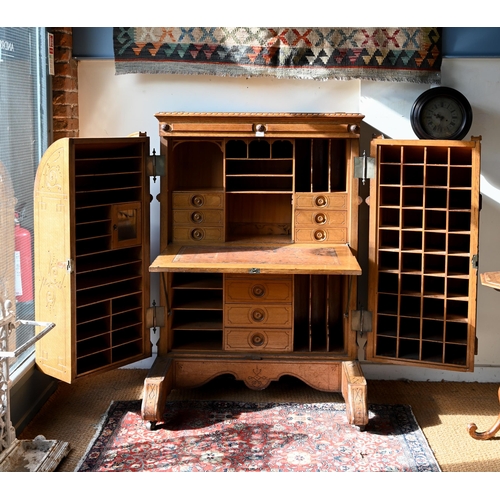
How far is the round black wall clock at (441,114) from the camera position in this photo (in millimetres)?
4750

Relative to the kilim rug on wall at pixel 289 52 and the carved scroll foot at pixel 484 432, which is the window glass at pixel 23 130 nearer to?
the kilim rug on wall at pixel 289 52

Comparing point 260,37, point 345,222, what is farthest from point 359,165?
point 260,37

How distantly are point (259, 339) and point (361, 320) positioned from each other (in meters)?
0.64

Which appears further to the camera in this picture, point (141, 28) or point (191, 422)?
point (141, 28)

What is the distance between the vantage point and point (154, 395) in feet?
14.1

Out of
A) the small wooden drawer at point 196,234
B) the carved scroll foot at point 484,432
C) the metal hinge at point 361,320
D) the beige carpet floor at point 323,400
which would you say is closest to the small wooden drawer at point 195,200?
the small wooden drawer at point 196,234

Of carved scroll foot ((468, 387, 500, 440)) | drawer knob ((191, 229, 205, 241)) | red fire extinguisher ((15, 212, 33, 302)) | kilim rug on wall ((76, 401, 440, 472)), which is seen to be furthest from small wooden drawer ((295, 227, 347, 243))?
red fire extinguisher ((15, 212, 33, 302))

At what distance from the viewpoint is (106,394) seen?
4.85 metres

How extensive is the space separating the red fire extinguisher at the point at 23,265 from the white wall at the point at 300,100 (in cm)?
99

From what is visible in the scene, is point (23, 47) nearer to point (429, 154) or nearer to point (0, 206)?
point (0, 206)

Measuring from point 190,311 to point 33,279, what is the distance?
1.06 m

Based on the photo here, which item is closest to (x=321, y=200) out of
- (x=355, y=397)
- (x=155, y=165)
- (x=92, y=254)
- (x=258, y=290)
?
(x=258, y=290)

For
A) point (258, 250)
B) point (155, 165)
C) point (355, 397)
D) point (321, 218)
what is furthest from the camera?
point (321, 218)

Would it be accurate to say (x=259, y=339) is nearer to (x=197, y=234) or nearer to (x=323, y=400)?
(x=323, y=400)
